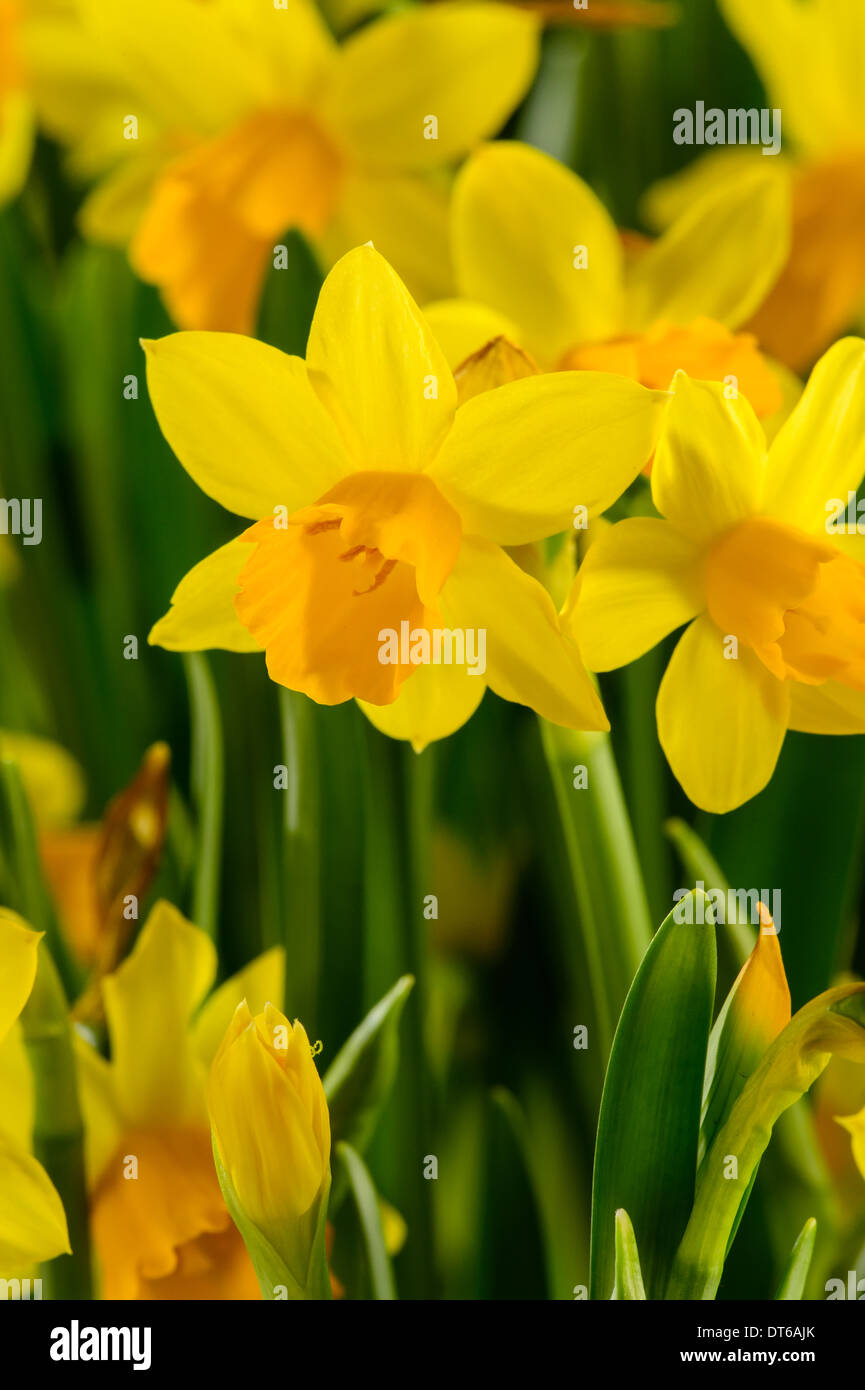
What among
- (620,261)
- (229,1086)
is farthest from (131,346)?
(229,1086)

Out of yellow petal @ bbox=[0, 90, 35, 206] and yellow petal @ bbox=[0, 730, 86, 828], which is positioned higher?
yellow petal @ bbox=[0, 90, 35, 206]

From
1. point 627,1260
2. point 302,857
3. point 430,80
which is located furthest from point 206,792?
point 430,80

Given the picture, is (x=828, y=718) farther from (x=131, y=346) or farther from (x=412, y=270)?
(x=131, y=346)

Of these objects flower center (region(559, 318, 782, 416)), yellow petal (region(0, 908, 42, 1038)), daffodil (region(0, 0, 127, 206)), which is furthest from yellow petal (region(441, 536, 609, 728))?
daffodil (region(0, 0, 127, 206))

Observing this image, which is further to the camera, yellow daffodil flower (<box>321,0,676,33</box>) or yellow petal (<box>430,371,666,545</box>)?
yellow daffodil flower (<box>321,0,676,33</box>)

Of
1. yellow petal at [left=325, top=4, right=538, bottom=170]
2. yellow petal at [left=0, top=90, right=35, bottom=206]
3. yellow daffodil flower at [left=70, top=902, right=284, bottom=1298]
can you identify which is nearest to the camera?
yellow daffodil flower at [left=70, top=902, right=284, bottom=1298]

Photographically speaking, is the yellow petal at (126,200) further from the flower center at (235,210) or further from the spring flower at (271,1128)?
the spring flower at (271,1128)

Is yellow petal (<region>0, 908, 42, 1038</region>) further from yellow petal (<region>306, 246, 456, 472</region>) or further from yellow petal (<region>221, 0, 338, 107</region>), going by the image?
yellow petal (<region>221, 0, 338, 107</region>)
